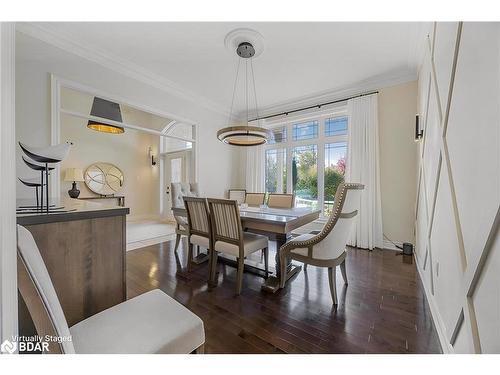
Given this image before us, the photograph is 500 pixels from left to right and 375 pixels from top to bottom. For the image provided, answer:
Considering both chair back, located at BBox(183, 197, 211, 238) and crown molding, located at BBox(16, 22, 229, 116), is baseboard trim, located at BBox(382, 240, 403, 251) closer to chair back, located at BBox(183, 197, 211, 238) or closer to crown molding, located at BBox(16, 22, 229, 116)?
chair back, located at BBox(183, 197, 211, 238)

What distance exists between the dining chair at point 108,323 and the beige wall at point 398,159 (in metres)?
3.54

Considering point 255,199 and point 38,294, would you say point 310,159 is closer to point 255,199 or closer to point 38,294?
point 255,199

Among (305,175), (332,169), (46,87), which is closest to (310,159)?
(305,175)

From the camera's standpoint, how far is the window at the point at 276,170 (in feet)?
15.7

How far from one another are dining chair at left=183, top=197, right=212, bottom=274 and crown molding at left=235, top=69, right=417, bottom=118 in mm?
3228

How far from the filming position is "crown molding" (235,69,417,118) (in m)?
3.23

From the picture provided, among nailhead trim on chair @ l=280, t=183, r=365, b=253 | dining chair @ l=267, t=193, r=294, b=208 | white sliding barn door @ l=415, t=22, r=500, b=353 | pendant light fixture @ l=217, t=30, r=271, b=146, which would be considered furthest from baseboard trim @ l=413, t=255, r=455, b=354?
pendant light fixture @ l=217, t=30, r=271, b=146

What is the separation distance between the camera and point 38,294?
65cm

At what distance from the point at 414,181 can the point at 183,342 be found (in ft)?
12.2

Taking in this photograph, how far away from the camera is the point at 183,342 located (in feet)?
2.84

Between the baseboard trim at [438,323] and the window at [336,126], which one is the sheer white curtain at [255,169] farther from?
the baseboard trim at [438,323]

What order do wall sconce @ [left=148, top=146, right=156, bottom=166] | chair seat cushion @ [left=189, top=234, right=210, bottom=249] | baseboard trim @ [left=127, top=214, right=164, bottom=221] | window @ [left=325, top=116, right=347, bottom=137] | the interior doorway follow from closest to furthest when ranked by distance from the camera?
chair seat cushion @ [left=189, top=234, right=210, bottom=249], window @ [left=325, top=116, right=347, bottom=137], the interior doorway, baseboard trim @ [left=127, top=214, right=164, bottom=221], wall sconce @ [left=148, top=146, right=156, bottom=166]

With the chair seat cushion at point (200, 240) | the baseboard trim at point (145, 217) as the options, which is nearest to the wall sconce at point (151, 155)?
the baseboard trim at point (145, 217)
